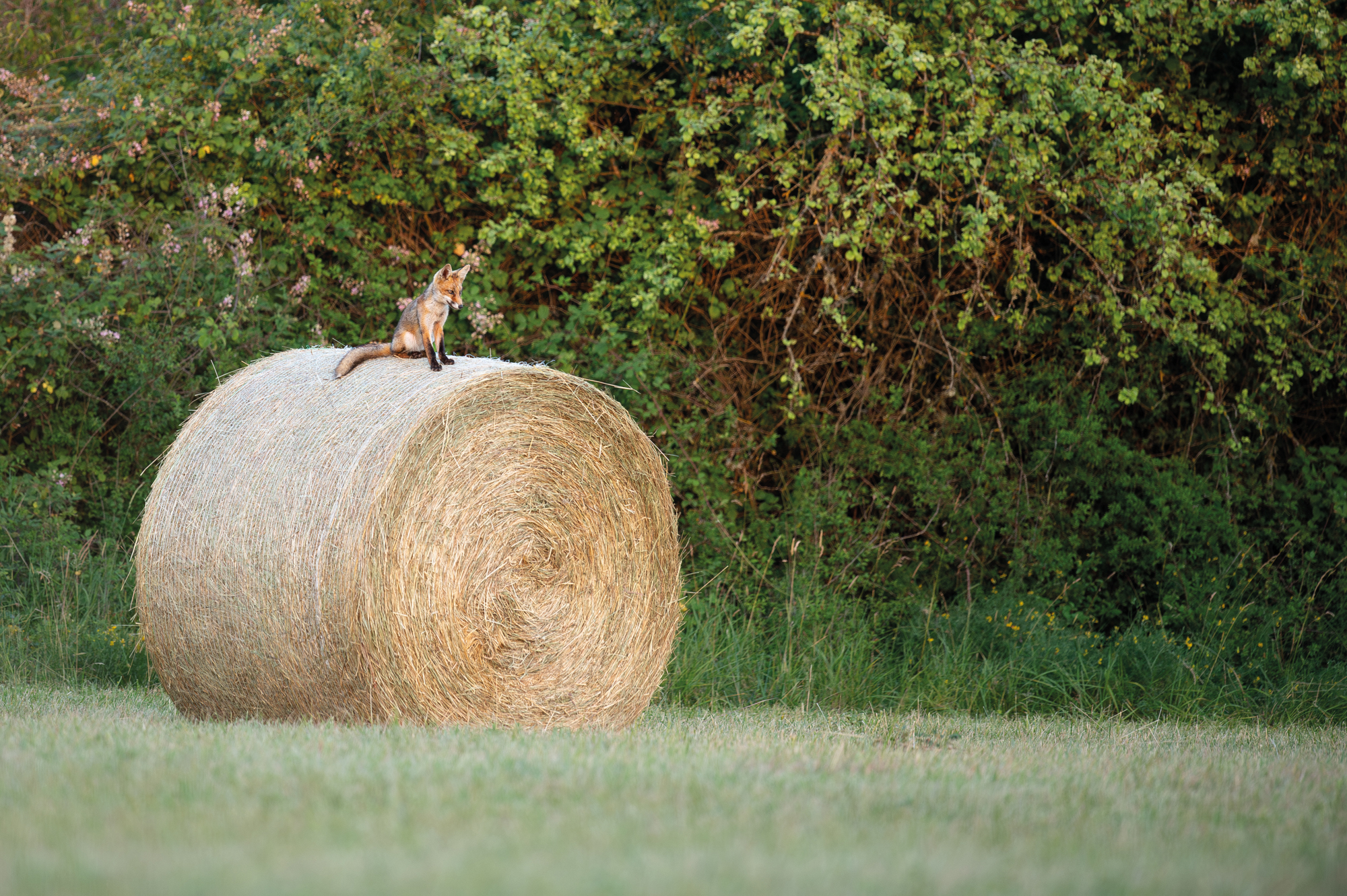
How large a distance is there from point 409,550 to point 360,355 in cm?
100

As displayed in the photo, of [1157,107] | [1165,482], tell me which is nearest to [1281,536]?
[1165,482]

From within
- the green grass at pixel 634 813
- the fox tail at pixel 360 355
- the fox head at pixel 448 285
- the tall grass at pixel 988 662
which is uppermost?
the fox head at pixel 448 285

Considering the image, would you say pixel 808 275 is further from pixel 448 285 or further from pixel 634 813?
pixel 634 813

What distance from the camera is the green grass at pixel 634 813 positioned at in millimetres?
2846

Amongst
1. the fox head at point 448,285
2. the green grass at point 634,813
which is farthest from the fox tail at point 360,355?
the green grass at point 634,813

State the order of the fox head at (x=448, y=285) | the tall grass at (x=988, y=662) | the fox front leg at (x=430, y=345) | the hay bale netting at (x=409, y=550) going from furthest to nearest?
the tall grass at (x=988, y=662) < the fox head at (x=448, y=285) < the fox front leg at (x=430, y=345) < the hay bale netting at (x=409, y=550)

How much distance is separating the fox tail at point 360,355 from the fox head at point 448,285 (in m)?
0.34

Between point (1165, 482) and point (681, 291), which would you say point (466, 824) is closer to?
point (681, 291)

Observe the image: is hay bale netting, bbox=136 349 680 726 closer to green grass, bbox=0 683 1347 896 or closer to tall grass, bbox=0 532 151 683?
green grass, bbox=0 683 1347 896

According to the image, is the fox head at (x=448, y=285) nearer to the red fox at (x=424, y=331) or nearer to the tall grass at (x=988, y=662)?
the red fox at (x=424, y=331)

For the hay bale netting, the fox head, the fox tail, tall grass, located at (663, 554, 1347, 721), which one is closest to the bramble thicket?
tall grass, located at (663, 554, 1347, 721)

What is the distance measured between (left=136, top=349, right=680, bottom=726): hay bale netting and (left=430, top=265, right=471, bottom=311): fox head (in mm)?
362

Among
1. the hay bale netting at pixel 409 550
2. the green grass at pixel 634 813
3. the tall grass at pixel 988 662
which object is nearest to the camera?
the green grass at pixel 634 813

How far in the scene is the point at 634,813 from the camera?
3531 millimetres
